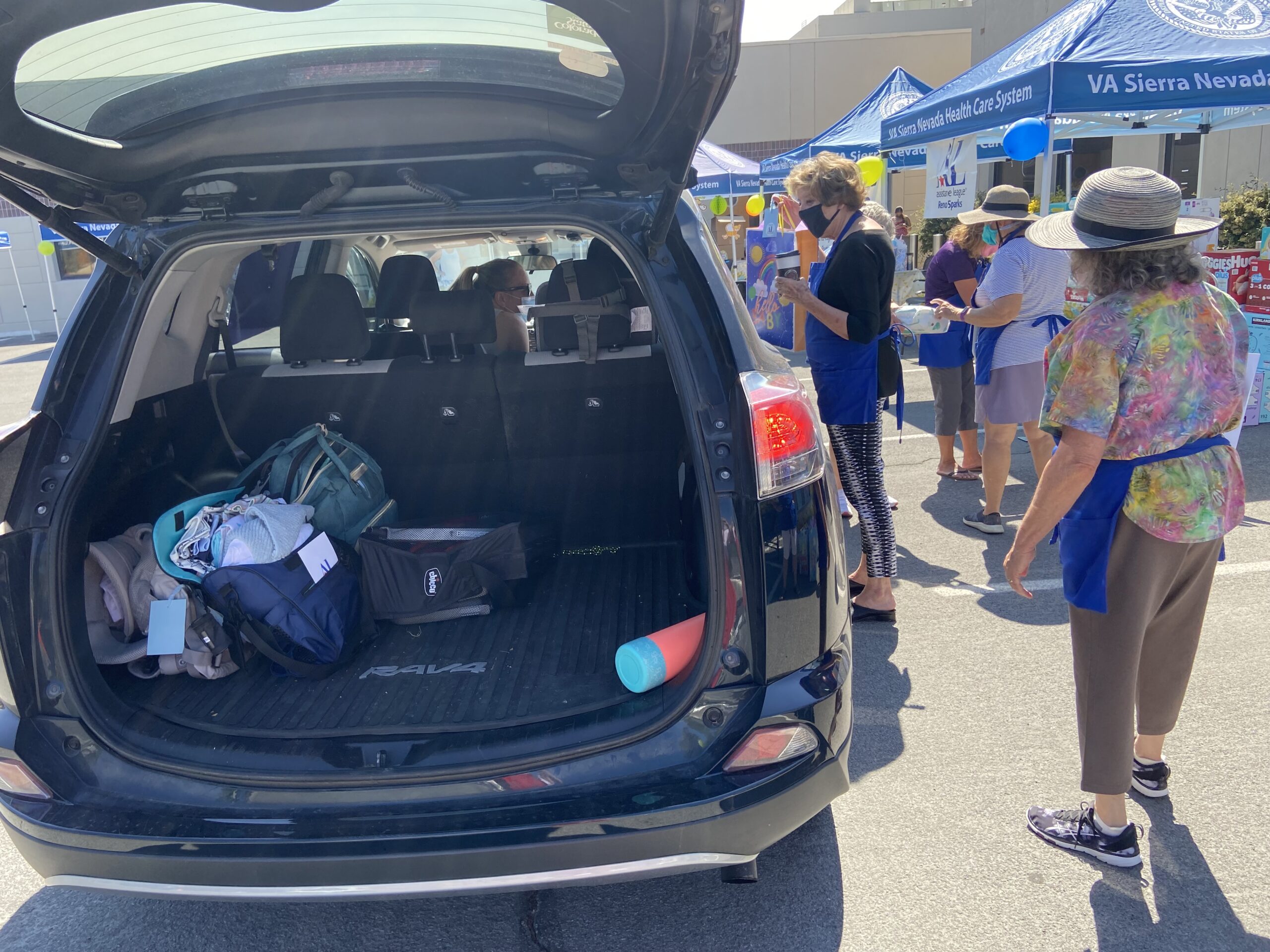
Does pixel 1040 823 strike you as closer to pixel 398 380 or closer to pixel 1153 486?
pixel 1153 486

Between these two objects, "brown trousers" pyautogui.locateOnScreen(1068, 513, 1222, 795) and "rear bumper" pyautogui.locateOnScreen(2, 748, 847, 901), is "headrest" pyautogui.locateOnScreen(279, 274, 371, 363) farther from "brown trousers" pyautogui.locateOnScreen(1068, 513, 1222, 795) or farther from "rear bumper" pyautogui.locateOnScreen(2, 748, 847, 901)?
"brown trousers" pyautogui.locateOnScreen(1068, 513, 1222, 795)

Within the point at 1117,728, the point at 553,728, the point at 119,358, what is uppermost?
the point at 119,358

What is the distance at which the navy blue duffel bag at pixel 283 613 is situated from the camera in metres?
2.50

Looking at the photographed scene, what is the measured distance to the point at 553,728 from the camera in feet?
6.87

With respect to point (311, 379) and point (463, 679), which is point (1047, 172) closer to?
point (311, 379)

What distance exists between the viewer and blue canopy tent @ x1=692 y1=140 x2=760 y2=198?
1311 cm

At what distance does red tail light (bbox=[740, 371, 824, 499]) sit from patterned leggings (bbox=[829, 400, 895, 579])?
1.70m

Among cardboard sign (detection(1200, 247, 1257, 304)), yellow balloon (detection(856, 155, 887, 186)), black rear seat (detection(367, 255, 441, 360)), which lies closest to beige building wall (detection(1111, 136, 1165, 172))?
yellow balloon (detection(856, 155, 887, 186))

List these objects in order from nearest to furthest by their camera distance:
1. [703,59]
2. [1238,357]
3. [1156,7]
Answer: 1. [703,59]
2. [1238,357]
3. [1156,7]

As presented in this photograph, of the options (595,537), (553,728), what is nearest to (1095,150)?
(595,537)

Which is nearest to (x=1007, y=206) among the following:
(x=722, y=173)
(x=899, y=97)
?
(x=722, y=173)

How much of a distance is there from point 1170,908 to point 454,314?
2.88 metres

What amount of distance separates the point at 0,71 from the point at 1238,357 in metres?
2.78

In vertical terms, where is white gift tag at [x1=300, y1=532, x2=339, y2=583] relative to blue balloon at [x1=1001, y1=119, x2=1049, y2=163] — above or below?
below
